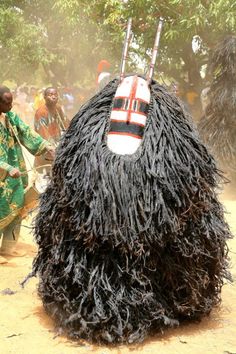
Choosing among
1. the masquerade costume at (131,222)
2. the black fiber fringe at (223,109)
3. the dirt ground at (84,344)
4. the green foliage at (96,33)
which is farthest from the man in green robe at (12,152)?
the green foliage at (96,33)

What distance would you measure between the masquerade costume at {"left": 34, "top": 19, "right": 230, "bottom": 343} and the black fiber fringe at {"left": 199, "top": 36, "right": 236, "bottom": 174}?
6.00 meters

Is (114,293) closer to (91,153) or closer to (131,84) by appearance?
(91,153)

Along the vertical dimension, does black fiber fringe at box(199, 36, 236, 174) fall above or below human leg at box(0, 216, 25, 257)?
above

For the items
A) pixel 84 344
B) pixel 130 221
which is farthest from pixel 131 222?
pixel 84 344

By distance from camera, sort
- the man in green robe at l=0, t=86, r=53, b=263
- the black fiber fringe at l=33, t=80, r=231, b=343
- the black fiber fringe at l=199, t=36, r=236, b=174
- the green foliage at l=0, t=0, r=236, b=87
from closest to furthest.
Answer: the black fiber fringe at l=33, t=80, r=231, b=343 → the man in green robe at l=0, t=86, r=53, b=263 → the black fiber fringe at l=199, t=36, r=236, b=174 → the green foliage at l=0, t=0, r=236, b=87

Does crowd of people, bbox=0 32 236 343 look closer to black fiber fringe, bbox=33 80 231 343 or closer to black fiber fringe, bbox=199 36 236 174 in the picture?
black fiber fringe, bbox=33 80 231 343

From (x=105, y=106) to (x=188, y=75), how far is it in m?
11.9

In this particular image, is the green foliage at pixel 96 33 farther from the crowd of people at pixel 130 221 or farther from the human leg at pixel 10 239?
the crowd of people at pixel 130 221

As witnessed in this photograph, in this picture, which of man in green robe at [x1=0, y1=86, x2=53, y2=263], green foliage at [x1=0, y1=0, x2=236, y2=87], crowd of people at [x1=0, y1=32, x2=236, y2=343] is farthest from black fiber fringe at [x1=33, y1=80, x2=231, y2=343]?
green foliage at [x1=0, y1=0, x2=236, y2=87]

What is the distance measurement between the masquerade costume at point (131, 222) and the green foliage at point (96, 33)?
8.21 metres

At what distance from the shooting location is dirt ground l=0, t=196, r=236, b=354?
290cm

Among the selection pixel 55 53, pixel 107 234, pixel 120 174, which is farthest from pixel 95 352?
pixel 55 53

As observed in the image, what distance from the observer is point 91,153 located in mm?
3004

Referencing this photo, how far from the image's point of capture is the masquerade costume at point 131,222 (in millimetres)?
2898
